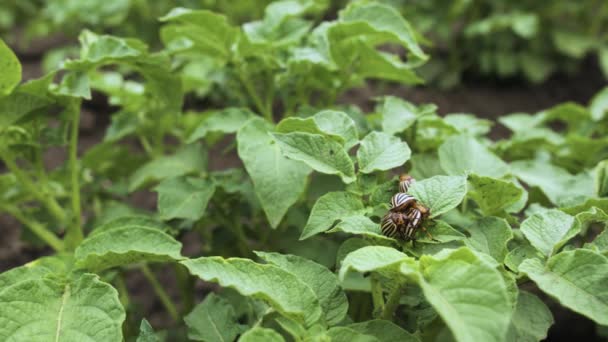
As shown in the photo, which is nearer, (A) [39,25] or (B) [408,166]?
(B) [408,166]

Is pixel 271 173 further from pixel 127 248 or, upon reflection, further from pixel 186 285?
pixel 186 285

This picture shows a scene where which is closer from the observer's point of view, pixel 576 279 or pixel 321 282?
pixel 576 279

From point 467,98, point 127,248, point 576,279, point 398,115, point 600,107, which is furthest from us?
point 467,98

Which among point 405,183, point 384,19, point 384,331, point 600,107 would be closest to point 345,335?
point 384,331

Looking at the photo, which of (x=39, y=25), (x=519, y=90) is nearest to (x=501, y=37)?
(x=519, y=90)

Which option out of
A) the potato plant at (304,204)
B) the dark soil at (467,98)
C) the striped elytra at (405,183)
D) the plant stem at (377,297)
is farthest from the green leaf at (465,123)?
the dark soil at (467,98)

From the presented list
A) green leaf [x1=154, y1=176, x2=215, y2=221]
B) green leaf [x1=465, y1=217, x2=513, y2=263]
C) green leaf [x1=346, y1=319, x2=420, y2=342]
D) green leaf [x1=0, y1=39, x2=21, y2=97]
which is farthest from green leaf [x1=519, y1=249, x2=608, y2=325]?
green leaf [x1=0, y1=39, x2=21, y2=97]

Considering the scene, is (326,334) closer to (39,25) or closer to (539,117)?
(539,117)
